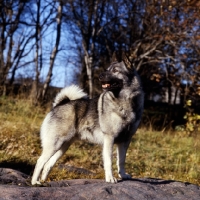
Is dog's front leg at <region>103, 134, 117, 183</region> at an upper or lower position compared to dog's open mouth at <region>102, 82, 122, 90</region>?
lower

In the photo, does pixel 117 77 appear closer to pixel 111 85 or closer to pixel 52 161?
pixel 111 85

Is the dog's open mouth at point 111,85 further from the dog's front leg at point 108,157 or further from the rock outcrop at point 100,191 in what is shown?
the rock outcrop at point 100,191

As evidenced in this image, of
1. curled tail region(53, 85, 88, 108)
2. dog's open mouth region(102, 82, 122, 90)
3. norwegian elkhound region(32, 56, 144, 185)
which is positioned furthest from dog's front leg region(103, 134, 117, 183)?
curled tail region(53, 85, 88, 108)

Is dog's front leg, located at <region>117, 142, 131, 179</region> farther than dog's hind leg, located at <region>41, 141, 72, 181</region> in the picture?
No

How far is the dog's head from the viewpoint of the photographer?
4055 mm

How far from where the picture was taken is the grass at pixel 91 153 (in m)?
6.12

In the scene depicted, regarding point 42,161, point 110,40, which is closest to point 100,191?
point 42,161

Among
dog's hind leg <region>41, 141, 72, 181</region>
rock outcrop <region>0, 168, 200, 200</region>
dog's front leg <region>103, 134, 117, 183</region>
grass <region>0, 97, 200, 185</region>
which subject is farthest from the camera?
grass <region>0, 97, 200, 185</region>

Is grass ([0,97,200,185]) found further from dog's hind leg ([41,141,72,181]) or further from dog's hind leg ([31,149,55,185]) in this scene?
dog's hind leg ([31,149,55,185])

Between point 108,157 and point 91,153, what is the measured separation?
3449 millimetres

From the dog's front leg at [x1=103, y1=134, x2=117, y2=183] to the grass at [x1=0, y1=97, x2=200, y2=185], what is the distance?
1.44 meters

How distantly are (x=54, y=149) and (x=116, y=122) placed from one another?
0.88 metres

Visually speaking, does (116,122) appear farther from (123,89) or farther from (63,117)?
(63,117)

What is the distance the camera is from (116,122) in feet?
13.2
